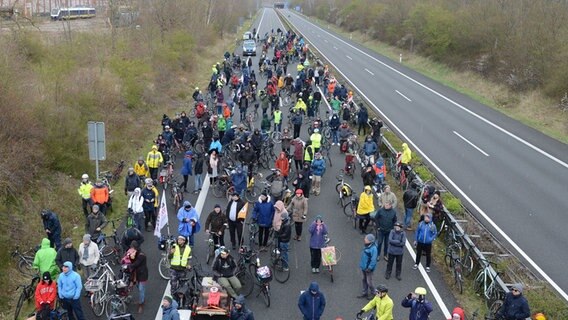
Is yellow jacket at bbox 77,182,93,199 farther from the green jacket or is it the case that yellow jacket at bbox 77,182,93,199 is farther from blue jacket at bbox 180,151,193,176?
the green jacket

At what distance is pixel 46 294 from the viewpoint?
10.6 meters

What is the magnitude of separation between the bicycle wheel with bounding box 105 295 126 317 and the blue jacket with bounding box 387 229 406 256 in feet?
19.9

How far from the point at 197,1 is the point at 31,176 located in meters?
43.4

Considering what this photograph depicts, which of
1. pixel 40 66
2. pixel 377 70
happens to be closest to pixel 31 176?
pixel 40 66

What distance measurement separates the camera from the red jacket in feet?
34.5

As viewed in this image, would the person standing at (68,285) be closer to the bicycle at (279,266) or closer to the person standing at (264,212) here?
the bicycle at (279,266)

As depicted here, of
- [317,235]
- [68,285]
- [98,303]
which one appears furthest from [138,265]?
[317,235]

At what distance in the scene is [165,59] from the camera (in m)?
38.8

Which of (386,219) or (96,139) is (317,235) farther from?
(96,139)

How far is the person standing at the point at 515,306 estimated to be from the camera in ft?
33.7

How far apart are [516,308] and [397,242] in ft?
10.0

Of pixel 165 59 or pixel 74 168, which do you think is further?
pixel 165 59

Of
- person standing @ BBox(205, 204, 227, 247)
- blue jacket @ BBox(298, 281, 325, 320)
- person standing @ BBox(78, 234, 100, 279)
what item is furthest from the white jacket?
blue jacket @ BBox(298, 281, 325, 320)

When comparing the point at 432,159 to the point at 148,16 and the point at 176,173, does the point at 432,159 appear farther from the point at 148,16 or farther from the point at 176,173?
the point at 148,16
